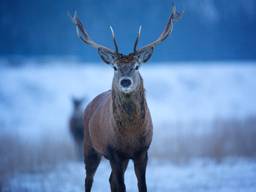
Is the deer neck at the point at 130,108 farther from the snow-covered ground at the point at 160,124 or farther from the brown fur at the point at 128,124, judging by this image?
the snow-covered ground at the point at 160,124

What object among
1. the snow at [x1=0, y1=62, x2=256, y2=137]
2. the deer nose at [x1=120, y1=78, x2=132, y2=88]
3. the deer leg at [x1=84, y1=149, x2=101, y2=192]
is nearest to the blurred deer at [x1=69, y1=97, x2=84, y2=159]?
the snow at [x1=0, y1=62, x2=256, y2=137]

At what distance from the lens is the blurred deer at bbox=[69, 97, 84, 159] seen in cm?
1196

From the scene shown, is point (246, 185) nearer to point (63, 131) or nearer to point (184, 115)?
point (63, 131)

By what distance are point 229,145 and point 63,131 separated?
14.1 ft

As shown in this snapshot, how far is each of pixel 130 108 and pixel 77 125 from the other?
20.3ft

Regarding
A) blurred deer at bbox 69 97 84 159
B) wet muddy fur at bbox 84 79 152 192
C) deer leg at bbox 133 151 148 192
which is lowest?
deer leg at bbox 133 151 148 192

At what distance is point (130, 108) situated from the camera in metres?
6.24

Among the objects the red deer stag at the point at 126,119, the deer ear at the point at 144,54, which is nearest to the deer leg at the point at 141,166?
the red deer stag at the point at 126,119

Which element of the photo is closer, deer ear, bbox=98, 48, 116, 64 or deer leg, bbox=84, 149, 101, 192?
deer ear, bbox=98, 48, 116, 64

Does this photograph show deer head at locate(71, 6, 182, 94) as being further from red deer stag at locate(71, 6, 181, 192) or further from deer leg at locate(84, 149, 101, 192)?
deer leg at locate(84, 149, 101, 192)

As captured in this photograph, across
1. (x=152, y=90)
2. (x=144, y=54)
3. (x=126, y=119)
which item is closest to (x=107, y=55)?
(x=144, y=54)

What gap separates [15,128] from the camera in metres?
14.7

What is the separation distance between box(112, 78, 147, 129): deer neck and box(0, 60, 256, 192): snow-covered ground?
2223mm

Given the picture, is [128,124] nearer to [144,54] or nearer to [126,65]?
[126,65]
